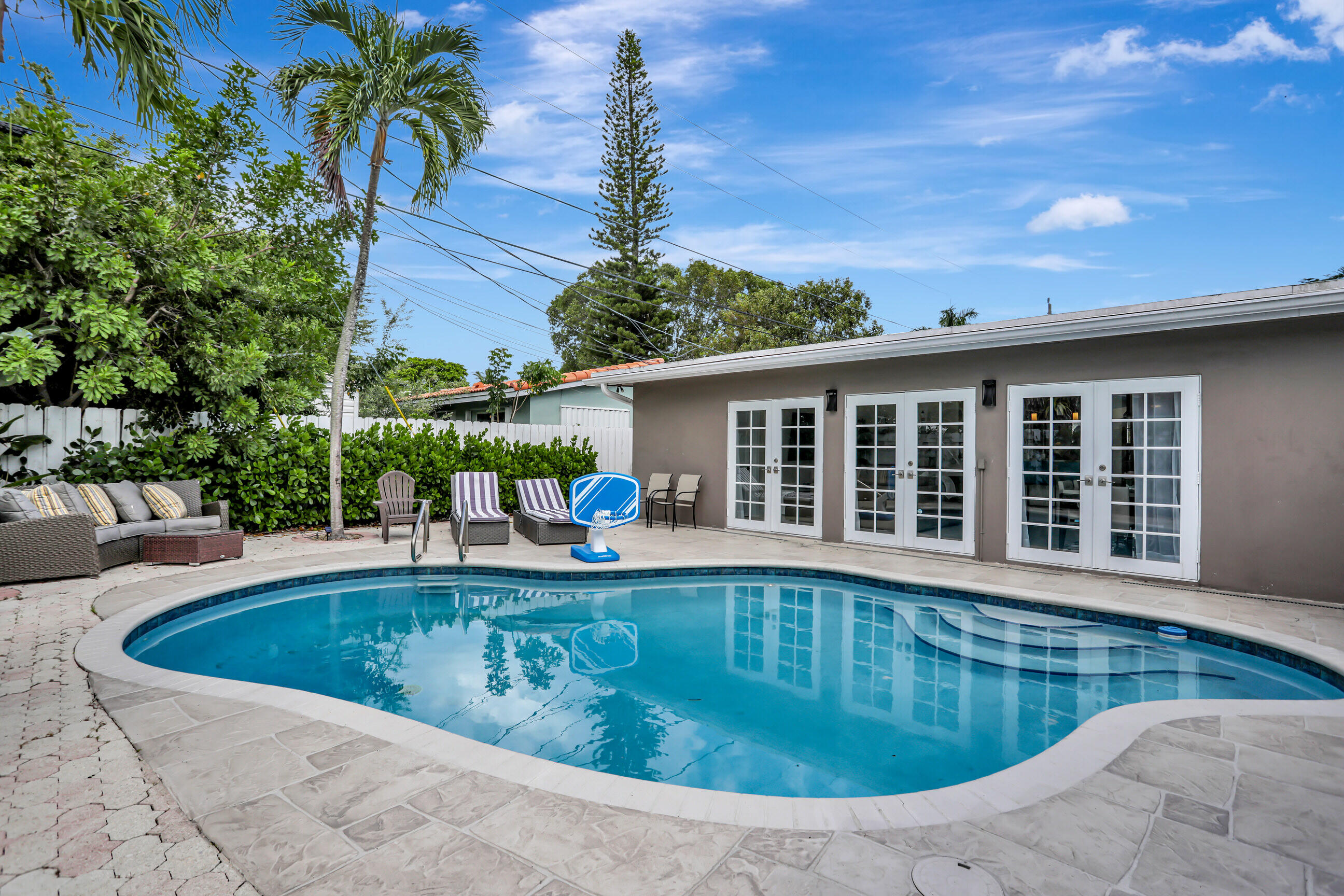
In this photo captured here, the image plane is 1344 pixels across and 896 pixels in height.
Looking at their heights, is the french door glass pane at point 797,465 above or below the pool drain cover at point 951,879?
above

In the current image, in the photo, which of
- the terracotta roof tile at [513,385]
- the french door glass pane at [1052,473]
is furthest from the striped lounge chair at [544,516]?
the terracotta roof tile at [513,385]

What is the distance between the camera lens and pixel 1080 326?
244 inches

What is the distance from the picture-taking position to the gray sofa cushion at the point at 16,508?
5.56 metres

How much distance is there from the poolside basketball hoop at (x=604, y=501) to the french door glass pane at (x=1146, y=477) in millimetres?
4767

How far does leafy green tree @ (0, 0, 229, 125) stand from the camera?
109 inches

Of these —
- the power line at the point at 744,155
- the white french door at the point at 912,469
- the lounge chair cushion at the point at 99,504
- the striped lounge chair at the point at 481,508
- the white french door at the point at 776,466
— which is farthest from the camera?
the power line at the point at 744,155

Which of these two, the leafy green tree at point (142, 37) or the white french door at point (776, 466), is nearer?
the leafy green tree at point (142, 37)

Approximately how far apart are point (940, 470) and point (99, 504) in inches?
338

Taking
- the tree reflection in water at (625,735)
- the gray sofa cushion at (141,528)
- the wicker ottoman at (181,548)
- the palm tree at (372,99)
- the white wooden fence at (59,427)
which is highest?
the palm tree at (372,99)

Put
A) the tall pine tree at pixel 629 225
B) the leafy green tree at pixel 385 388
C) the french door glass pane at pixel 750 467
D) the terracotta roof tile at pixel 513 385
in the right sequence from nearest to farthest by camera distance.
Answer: the french door glass pane at pixel 750 467
the terracotta roof tile at pixel 513 385
the leafy green tree at pixel 385 388
the tall pine tree at pixel 629 225

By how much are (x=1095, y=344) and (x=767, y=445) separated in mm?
4184

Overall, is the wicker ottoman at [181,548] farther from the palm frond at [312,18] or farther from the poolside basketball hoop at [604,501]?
the palm frond at [312,18]

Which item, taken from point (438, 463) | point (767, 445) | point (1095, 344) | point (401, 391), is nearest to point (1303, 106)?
point (1095, 344)

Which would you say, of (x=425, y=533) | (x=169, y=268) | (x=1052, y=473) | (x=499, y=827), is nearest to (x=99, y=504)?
(x=169, y=268)
